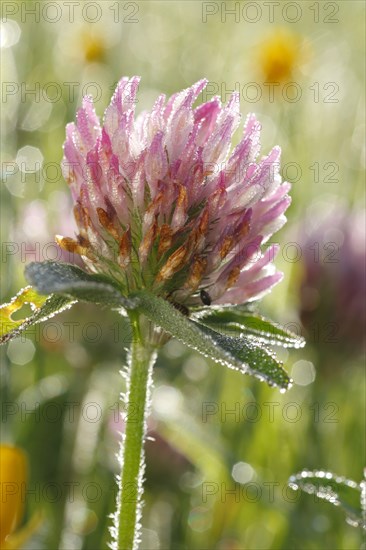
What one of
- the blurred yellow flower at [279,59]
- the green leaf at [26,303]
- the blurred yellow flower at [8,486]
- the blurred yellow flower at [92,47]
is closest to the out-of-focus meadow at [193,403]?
the blurred yellow flower at [8,486]

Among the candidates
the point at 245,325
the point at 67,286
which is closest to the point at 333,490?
the point at 245,325

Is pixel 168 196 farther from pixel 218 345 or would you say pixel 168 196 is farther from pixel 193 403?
pixel 193 403

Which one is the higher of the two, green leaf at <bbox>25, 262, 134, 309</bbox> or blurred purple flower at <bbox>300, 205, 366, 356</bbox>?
blurred purple flower at <bbox>300, 205, 366, 356</bbox>

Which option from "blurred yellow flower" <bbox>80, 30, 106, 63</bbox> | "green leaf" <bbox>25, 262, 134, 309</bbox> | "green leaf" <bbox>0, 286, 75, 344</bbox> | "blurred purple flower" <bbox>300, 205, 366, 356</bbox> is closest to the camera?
"green leaf" <bbox>25, 262, 134, 309</bbox>

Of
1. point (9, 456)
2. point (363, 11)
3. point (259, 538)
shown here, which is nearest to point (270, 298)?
point (259, 538)

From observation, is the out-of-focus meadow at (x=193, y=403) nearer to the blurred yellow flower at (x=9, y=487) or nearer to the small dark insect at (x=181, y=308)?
the blurred yellow flower at (x=9, y=487)

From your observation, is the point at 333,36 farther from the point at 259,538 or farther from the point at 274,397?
the point at 259,538

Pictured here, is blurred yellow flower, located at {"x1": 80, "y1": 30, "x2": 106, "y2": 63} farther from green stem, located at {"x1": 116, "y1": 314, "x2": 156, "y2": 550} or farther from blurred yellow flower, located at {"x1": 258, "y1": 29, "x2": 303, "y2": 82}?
green stem, located at {"x1": 116, "y1": 314, "x2": 156, "y2": 550}

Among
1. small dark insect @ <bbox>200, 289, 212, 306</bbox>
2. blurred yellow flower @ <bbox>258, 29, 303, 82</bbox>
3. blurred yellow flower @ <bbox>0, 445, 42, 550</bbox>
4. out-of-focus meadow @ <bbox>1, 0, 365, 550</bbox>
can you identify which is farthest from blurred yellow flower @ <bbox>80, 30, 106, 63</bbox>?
small dark insect @ <bbox>200, 289, 212, 306</bbox>

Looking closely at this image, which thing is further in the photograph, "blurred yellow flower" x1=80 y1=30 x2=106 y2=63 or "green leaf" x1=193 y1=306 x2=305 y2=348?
"blurred yellow flower" x1=80 y1=30 x2=106 y2=63
